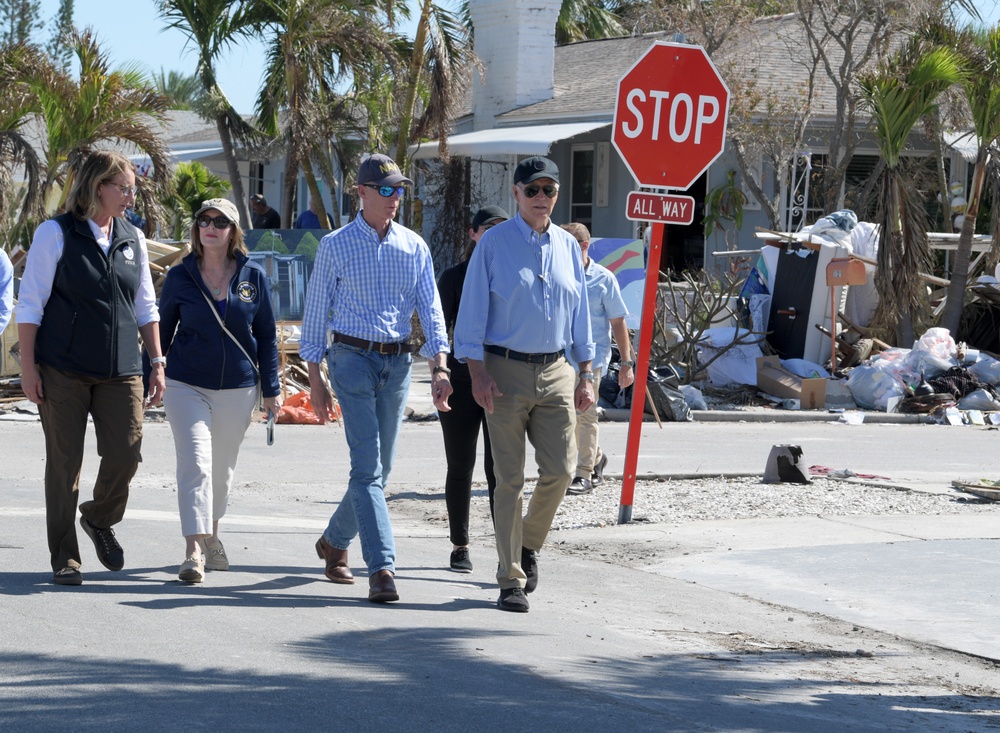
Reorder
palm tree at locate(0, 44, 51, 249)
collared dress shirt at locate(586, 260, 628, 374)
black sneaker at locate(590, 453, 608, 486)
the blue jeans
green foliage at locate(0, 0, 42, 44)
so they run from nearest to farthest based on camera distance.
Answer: the blue jeans → collared dress shirt at locate(586, 260, 628, 374) → black sneaker at locate(590, 453, 608, 486) → palm tree at locate(0, 44, 51, 249) → green foliage at locate(0, 0, 42, 44)

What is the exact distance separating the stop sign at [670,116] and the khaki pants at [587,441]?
5.44ft

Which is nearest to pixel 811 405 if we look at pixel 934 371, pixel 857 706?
pixel 934 371

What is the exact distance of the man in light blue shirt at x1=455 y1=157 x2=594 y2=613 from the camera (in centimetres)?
668

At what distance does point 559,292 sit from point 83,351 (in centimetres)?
222

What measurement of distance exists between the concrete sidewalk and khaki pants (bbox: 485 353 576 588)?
0.37m

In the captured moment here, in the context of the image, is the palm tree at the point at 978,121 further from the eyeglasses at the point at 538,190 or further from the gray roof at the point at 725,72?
the eyeglasses at the point at 538,190

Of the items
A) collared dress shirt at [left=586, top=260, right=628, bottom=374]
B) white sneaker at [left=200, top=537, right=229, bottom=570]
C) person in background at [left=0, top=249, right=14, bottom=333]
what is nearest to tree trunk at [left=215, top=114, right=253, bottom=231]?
collared dress shirt at [left=586, top=260, right=628, bottom=374]

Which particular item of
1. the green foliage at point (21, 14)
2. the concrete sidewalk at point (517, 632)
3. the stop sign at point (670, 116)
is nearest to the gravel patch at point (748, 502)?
the concrete sidewalk at point (517, 632)

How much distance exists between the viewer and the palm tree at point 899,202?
64.9ft

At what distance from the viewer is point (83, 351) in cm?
668

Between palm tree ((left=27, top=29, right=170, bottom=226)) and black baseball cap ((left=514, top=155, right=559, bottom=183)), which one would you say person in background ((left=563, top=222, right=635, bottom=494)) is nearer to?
black baseball cap ((left=514, top=155, right=559, bottom=183))

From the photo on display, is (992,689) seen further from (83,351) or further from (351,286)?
(83,351)

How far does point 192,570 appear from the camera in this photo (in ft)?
22.7

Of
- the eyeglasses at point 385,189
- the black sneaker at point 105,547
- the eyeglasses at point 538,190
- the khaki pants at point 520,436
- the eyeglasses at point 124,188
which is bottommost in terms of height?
the black sneaker at point 105,547
